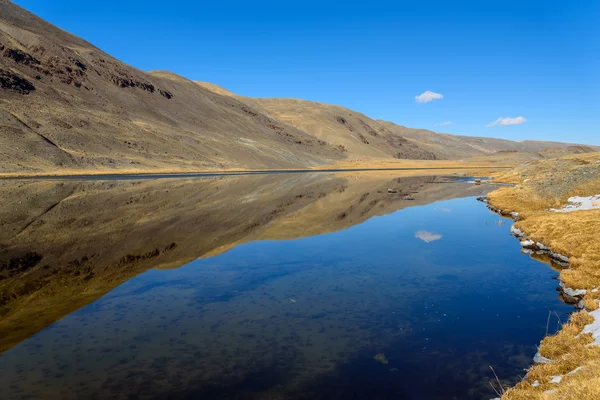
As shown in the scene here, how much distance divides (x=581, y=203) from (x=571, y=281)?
1965cm

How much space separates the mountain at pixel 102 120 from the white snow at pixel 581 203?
85596 millimetres

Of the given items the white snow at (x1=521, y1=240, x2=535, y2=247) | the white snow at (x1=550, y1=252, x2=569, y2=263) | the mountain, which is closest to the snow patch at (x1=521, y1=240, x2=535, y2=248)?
the white snow at (x1=521, y1=240, x2=535, y2=247)

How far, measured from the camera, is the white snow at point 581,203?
96.1 feet

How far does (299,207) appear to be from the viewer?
41844 mm

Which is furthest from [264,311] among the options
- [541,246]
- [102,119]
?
[102,119]

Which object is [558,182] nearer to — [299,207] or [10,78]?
[299,207]

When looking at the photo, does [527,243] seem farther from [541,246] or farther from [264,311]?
[264,311]

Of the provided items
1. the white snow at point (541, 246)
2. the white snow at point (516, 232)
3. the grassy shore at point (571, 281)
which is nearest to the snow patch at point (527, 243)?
the white snow at point (541, 246)

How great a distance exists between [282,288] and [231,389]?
7.65 m

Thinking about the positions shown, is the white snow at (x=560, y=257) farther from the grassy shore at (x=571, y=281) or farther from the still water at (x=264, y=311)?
the still water at (x=264, y=311)

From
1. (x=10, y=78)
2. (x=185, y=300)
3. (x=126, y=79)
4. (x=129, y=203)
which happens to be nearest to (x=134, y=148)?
(x=10, y=78)

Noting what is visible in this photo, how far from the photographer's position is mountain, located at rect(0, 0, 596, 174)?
9350 cm

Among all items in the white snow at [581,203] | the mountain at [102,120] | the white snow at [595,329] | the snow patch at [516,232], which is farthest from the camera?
the mountain at [102,120]

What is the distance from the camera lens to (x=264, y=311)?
1384cm
